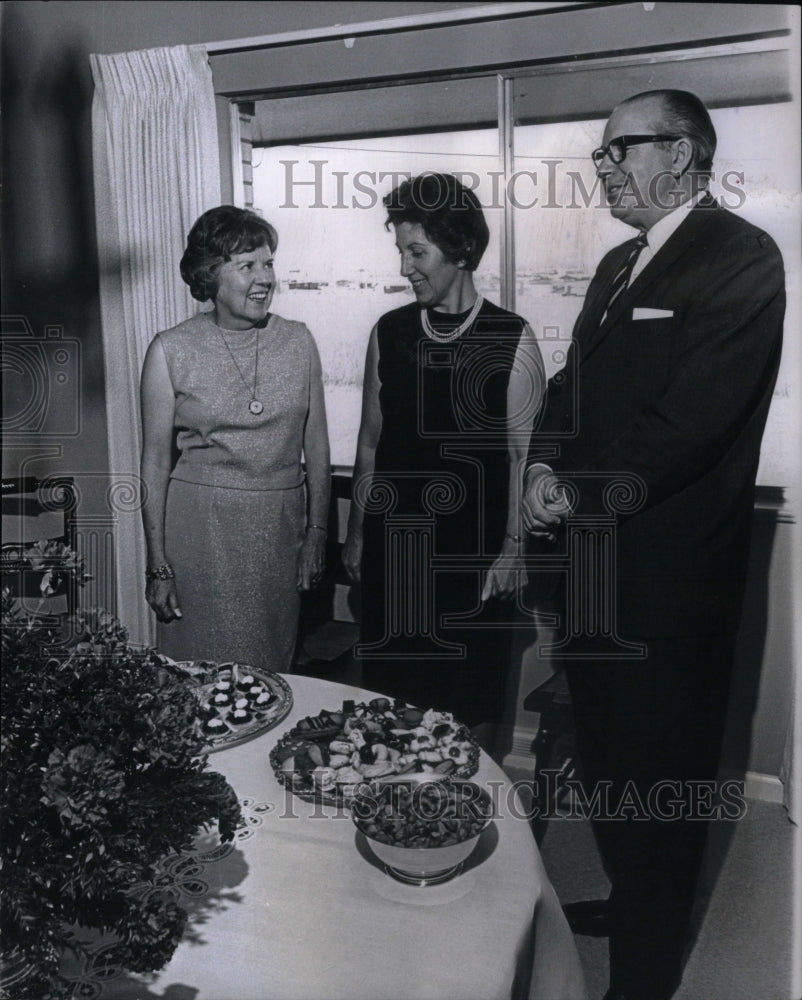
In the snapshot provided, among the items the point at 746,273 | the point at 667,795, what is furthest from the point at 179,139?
the point at 667,795

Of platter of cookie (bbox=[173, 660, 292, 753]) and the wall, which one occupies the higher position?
the wall

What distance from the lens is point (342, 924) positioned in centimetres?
95

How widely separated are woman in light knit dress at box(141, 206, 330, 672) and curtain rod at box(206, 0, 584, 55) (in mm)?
254

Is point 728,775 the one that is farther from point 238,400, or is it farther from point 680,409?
point 238,400

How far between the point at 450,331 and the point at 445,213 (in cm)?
18

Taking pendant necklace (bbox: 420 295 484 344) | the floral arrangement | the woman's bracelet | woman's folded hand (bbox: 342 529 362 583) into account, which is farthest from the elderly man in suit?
the floral arrangement

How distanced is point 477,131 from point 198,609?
2.98 feet

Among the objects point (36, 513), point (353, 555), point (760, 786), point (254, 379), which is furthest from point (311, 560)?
point (760, 786)

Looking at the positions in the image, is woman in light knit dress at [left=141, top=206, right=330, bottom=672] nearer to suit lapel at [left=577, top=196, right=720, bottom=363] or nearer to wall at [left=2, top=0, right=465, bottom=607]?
wall at [left=2, top=0, right=465, bottom=607]

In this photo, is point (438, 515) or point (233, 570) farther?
point (233, 570)

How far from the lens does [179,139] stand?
56.2 inches

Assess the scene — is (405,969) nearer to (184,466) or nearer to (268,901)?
(268,901)

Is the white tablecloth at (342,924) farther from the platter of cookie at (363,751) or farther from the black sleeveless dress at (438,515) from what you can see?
the black sleeveless dress at (438,515)

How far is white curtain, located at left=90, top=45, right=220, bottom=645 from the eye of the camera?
1.41 m
